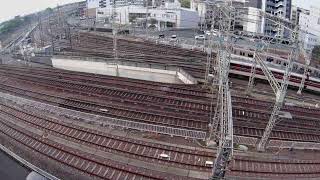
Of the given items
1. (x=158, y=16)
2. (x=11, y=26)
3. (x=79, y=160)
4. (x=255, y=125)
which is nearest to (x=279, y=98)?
(x=255, y=125)

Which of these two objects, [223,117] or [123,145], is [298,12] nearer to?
[123,145]

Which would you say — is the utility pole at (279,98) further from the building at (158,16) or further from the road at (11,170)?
the building at (158,16)

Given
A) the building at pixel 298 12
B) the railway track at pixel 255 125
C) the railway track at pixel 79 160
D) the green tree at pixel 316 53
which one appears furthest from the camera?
the building at pixel 298 12

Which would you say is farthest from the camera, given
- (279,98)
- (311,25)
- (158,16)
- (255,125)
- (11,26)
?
(11,26)

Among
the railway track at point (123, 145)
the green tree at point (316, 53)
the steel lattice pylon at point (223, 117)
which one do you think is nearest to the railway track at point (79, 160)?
the railway track at point (123, 145)

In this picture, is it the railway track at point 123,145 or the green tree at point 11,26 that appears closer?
the railway track at point 123,145

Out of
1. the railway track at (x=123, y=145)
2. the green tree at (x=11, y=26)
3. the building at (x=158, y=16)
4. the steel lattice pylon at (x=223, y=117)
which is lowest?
the railway track at (x=123, y=145)

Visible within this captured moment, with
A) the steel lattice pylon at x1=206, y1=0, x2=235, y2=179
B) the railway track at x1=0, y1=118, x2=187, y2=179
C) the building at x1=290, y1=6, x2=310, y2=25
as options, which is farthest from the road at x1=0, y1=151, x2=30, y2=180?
the building at x1=290, y1=6, x2=310, y2=25

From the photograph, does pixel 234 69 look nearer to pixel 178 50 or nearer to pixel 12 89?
pixel 178 50

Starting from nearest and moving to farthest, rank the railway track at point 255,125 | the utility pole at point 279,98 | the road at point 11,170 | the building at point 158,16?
the utility pole at point 279,98
the road at point 11,170
the railway track at point 255,125
the building at point 158,16
